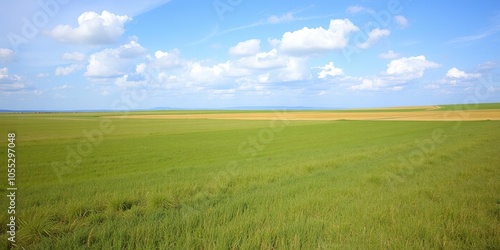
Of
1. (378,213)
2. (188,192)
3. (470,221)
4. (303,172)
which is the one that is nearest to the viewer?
(470,221)

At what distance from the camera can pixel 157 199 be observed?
844 cm

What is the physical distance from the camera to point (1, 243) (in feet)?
18.6

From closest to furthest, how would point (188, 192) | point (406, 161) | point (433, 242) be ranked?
point (433, 242)
point (188, 192)
point (406, 161)

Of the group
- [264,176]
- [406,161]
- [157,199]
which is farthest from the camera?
[406,161]

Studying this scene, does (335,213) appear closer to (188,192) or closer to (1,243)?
(188,192)

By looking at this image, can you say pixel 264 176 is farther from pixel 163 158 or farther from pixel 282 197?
pixel 163 158

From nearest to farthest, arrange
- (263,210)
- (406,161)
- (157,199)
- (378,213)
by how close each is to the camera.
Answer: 1. (378,213)
2. (263,210)
3. (157,199)
4. (406,161)

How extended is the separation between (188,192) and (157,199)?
1.43 metres

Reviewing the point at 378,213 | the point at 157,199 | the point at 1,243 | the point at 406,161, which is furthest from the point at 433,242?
the point at 406,161

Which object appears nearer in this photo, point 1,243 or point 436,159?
point 1,243

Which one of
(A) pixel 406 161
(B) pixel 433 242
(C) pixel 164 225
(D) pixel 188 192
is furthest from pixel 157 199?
(A) pixel 406 161

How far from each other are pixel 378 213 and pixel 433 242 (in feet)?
4.91

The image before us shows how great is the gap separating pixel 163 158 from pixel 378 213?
16115 millimetres

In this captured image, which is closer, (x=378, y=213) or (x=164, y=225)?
(x=164, y=225)
